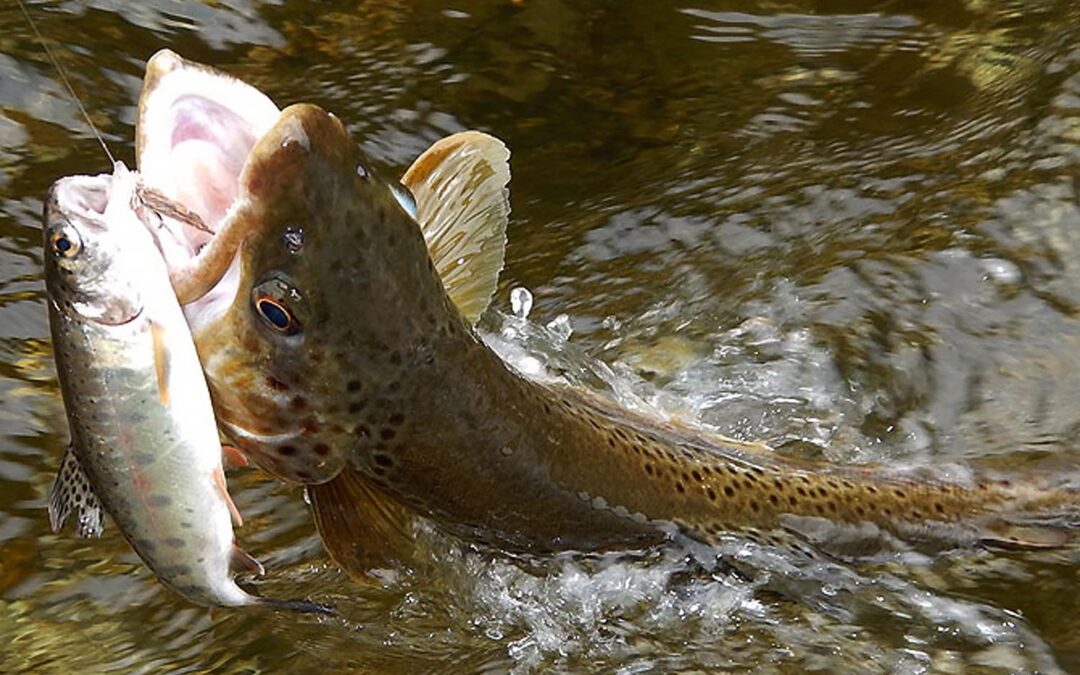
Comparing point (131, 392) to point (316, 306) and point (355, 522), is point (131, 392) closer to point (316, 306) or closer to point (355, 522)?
point (316, 306)

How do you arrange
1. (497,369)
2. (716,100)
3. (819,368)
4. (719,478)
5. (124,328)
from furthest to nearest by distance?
(716,100) < (819,368) < (719,478) < (497,369) < (124,328)

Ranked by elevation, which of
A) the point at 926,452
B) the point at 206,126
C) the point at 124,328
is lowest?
the point at 926,452

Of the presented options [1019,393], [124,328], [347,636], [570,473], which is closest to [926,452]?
[1019,393]

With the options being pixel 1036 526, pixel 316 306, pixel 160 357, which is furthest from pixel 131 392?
pixel 1036 526

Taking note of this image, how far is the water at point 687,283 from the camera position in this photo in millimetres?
4047

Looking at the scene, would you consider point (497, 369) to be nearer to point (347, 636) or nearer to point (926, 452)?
point (347, 636)

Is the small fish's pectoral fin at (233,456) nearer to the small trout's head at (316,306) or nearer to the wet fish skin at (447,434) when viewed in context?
the small trout's head at (316,306)

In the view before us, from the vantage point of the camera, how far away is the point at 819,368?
16.5 ft

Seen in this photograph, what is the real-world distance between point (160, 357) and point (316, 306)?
1.42 ft

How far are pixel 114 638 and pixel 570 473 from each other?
142 cm

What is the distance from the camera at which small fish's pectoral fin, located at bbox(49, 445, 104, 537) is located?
295 cm

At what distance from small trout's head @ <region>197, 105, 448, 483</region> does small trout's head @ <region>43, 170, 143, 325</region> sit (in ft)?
0.92

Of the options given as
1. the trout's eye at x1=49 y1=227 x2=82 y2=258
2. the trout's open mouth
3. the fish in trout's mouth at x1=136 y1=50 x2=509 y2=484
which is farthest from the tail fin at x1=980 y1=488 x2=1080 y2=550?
the trout's eye at x1=49 y1=227 x2=82 y2=258

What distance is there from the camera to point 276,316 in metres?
3.08
